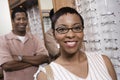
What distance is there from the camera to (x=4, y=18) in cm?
462

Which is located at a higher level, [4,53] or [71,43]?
[71,43]

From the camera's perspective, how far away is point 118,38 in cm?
153

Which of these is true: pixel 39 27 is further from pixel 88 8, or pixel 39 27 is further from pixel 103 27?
pixel 103 27

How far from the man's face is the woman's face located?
1284mm

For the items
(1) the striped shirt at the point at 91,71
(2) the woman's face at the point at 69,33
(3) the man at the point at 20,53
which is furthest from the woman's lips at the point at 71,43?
(3) the man at the point at 20,53

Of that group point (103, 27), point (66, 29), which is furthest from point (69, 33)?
point (103, 27)

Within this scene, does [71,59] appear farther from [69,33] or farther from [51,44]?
[51,44]

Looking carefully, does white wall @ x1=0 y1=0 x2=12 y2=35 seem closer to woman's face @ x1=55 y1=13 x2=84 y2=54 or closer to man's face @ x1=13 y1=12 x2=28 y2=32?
man's face @ x1=13 y1=12 x2=28 y2=32

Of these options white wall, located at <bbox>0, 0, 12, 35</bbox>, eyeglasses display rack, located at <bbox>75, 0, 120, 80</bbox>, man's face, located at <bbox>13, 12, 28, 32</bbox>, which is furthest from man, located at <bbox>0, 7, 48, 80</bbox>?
white wall, located at <bbox>0, 0, 12, 35</bbox>

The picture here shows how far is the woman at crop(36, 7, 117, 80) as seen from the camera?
120cm

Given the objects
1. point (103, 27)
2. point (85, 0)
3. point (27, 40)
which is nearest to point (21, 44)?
point (27, 40)

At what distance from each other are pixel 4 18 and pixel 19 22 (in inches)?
89.1

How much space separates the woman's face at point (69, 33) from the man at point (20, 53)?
3.87 feet

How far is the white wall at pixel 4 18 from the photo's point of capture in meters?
4.51
